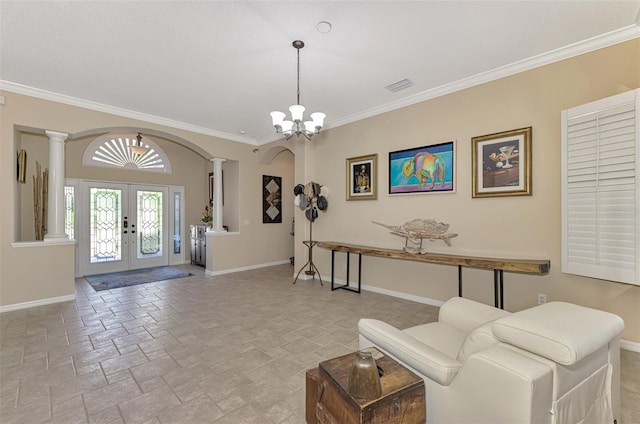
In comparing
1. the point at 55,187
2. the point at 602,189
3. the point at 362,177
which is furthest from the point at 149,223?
the point at 602,189

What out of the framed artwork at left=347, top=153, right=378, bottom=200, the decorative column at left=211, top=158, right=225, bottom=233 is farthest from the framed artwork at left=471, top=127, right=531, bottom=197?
the decorative column at left=211, top=158, right=225, bottom=233

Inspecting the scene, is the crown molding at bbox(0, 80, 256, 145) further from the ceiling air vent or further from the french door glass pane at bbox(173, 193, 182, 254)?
the ceiling air vent

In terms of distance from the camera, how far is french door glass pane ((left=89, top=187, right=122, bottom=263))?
6.18 meters

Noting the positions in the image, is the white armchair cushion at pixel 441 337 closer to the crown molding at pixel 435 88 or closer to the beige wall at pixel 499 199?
the beige wall at pixel 499 199

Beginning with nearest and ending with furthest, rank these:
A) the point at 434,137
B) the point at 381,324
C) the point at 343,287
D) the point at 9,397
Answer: the point at 381,324
the point at 9,397
the point at 434,137
the point at 343,287

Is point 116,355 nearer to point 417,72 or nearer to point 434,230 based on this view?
point 434,230

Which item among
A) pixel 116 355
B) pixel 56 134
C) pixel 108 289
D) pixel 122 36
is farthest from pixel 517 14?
pixel 108 289

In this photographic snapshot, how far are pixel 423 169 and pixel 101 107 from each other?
16.7 ft

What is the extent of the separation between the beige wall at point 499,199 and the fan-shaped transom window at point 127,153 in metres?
5.08

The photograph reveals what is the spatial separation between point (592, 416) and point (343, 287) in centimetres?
365

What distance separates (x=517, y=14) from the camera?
2.46 metres

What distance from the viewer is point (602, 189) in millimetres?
2555

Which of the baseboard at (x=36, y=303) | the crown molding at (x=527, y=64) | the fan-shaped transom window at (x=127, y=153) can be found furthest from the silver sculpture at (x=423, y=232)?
the fan-shaped transom window at (x=127, y=153)

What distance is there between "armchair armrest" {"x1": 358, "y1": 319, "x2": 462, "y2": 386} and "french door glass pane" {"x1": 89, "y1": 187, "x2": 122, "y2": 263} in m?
6.78
